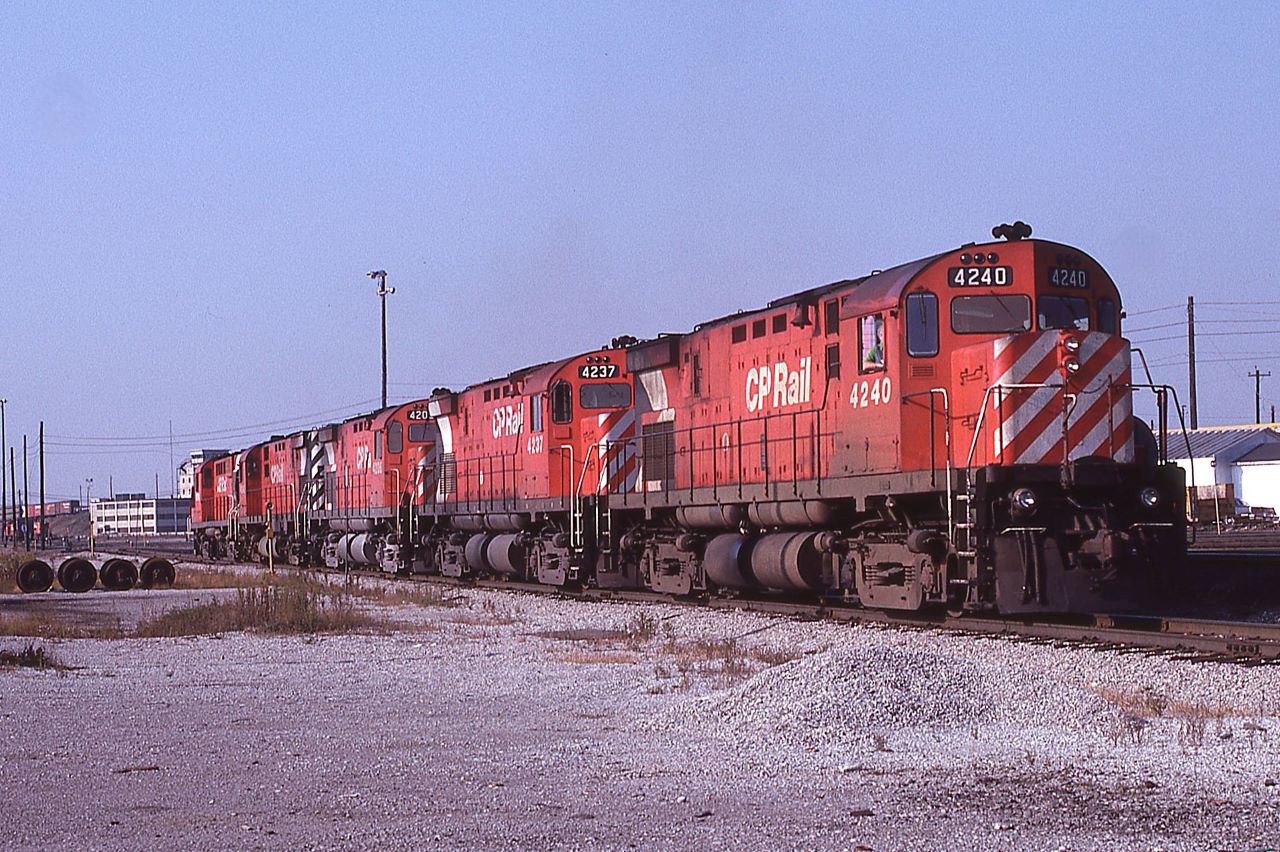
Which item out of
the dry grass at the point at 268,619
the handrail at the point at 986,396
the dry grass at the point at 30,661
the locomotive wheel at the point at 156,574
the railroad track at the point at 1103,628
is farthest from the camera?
the locomotive wheel at the point at 156,574

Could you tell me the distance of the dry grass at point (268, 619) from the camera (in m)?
18.5

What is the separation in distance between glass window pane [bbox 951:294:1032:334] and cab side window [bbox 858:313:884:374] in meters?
0.82

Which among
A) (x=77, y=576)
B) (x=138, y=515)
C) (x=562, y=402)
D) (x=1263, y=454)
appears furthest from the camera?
(x=138, y=515)

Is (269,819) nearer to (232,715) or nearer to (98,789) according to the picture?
(98,789)

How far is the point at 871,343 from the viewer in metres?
16.6

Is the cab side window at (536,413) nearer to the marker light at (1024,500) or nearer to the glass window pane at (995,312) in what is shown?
the glass window pane at (995,312)

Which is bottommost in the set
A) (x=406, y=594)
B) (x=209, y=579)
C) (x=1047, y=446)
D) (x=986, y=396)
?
→ (x=209, y=579)

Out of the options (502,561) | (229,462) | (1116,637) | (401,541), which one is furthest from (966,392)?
(229,462)

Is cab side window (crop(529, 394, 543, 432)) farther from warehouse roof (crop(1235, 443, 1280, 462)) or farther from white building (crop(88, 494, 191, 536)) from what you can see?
white building (crop(88, 494, 191, 536))

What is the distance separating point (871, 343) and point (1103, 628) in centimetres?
377

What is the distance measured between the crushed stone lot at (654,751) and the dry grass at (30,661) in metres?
0.38

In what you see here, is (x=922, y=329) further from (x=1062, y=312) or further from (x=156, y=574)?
(x=156, y=574)

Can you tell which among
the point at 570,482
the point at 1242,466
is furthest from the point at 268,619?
the point at 1242,466

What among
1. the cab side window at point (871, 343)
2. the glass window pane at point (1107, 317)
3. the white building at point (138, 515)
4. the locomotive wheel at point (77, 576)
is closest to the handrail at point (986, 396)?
the glass window pane at point (1107, 317)
